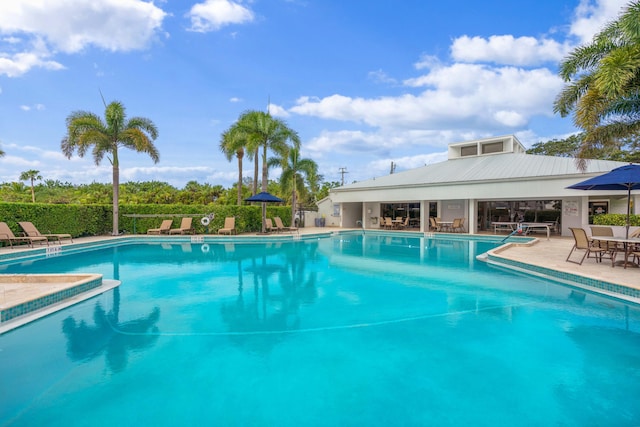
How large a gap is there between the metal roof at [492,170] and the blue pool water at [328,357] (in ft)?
43.0

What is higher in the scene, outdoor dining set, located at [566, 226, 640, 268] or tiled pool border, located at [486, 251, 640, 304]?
outdoor dining set, located at [566, 226, 640, 268]

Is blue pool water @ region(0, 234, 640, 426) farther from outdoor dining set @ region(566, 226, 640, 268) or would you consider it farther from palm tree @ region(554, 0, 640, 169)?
palm tree @ region(554, 0, 640, 169)

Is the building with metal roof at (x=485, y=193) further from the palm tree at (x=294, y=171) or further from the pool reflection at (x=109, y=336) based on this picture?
the pool reflection at (x=109, y=336)

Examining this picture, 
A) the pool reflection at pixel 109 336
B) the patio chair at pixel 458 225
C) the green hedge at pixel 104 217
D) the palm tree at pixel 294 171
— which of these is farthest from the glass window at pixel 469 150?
the pool reflection at pixel 109 336

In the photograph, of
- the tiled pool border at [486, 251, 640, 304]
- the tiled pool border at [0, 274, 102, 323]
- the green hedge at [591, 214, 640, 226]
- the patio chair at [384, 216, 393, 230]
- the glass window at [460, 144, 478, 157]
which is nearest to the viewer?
the tiled pool border at [0, 274, 102, 323]

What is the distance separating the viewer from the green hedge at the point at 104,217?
1472 centimetres

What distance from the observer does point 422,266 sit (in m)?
10.9

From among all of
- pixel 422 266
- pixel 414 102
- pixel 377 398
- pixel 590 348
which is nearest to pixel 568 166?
pixel 414 102

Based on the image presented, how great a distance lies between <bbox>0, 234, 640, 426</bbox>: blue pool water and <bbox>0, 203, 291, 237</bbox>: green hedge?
10698 mm

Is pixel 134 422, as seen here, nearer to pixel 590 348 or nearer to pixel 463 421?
pixel 463 421

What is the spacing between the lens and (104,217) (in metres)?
18.9

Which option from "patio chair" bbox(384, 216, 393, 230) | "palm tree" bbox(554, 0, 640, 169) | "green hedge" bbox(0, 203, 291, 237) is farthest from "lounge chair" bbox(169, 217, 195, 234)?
"palm tree" bbox(554, 0, 640, 169)

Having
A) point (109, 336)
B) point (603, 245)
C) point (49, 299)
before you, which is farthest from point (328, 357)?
point (603, 245)

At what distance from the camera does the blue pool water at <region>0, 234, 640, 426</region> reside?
305cm
